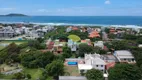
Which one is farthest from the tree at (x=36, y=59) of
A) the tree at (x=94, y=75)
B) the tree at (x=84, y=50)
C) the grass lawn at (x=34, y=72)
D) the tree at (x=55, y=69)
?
the tree at (x=94, y=75)

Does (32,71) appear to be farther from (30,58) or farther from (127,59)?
(127,59)

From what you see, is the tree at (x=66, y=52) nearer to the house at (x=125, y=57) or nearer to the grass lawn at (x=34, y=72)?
the grass lawn at (x=34, y=72)

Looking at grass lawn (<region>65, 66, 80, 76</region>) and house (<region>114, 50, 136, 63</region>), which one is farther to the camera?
house (<region>114, 50, 136, 63</region>)

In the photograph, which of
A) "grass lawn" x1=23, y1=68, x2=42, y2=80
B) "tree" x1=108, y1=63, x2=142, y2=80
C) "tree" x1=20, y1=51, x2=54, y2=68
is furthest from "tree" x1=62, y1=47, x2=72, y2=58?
"tree" x1=108, y1=63, x2=142, y2=80

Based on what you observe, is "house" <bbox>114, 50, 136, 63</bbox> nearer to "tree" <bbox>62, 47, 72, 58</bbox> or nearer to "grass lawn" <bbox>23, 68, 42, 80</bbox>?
"tree" <bbox>62, 47, 72, 58</bbox>

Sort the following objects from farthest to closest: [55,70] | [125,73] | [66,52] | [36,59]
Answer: [66,52] < [36,59] < [55,70] < [125,73]

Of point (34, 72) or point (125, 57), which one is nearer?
point (34, 72)

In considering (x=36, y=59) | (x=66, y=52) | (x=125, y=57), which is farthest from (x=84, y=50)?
(x=36, y=59)

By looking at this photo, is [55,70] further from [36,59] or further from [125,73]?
[125,73]

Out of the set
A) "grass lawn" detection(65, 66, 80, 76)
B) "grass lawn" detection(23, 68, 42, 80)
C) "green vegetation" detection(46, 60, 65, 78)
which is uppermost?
"green vegetation" detection(46, 60, 65, 78)

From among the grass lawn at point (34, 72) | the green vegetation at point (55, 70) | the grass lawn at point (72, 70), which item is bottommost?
the grass lawn at point (34, 72)

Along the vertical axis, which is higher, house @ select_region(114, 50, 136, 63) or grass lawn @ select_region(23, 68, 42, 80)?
house @ select_region(114, 50, 136, 63)

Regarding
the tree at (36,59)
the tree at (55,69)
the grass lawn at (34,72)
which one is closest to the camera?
the tree at (55,69)
